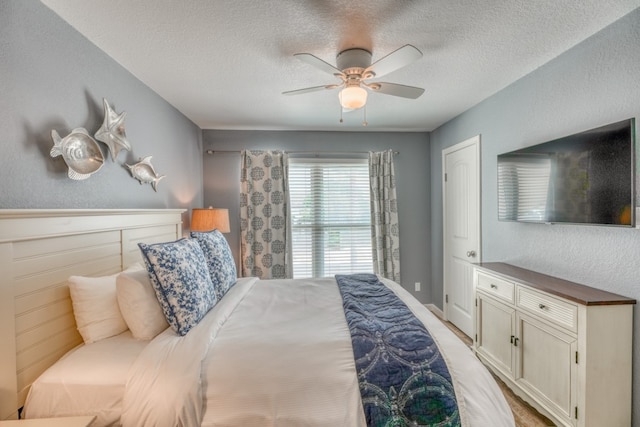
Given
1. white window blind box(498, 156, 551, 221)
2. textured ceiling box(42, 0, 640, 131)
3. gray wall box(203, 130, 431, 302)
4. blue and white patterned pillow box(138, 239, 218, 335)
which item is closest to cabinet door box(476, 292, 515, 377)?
white window blind box(498, 156, 551, 221)

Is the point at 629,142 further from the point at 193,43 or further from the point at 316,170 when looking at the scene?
the point at 316,170

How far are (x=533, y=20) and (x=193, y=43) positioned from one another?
206 centimetres

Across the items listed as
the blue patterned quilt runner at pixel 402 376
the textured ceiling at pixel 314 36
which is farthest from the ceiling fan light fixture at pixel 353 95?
the blue patterned quilt runner at pixel 402 376

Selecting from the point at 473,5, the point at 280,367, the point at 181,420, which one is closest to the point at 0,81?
the point at 181,420

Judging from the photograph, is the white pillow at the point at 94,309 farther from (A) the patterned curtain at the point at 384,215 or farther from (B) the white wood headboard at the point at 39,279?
(A) the patterned curtain at the point at 384,215

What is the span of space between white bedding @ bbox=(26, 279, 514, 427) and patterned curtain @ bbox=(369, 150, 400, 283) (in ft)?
7.96

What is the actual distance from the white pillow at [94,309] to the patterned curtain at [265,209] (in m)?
2.25

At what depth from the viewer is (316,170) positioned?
3.99 m

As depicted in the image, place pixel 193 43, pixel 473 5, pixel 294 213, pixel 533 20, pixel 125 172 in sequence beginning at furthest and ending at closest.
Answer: pixel 294 213 < pixel 125 172 < pixel 193 43 < pixel 533 20 < pixel 473 5

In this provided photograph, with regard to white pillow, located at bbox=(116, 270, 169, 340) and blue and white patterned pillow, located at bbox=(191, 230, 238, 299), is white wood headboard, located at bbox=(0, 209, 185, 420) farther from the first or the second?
blue and white patterned pillow, located at bbox=(191, 230, 238, 299)

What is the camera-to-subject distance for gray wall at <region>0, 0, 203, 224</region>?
1344 mm

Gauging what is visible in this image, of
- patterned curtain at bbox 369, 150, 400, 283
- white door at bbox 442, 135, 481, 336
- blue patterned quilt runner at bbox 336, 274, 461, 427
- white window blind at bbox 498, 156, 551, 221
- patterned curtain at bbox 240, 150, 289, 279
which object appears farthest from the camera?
patterned curtain at bbox 369, 150, 400, 283

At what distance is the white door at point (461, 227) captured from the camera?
3.18 m

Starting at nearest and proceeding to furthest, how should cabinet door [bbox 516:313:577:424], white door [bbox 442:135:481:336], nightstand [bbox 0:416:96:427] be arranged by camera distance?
1. nightstand [bbox 0:416:96:427]
2. cabinet door [bbox 516:313:577:424]
3. white door [bbox 442:135:481:336]
